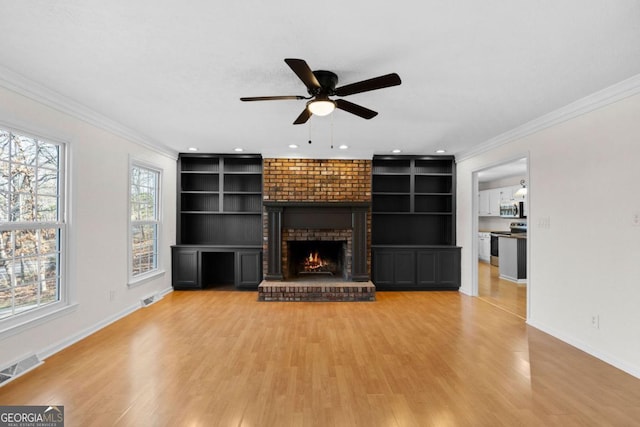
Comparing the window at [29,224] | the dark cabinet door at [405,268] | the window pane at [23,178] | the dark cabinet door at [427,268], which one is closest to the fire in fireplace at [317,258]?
the dark cabinet door at [405,268]

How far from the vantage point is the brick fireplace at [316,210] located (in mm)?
5270

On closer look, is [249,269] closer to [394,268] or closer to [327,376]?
[394,268]

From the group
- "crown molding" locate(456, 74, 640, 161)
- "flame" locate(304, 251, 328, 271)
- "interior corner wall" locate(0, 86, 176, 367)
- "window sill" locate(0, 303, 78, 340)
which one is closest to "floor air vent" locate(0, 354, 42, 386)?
"interior corner wall" locate(0, 86, 176, 367)

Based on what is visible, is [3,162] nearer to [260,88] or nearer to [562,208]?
[260,88]

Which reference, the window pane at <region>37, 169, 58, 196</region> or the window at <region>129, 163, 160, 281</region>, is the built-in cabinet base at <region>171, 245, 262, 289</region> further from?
the window pane at <region>37, 169, 58, 196</region>

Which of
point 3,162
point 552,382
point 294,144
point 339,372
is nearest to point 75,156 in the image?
point 3,162

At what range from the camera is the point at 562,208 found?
10.9ft

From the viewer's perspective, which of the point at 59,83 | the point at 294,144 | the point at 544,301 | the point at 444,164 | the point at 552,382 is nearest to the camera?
the point at 552,382

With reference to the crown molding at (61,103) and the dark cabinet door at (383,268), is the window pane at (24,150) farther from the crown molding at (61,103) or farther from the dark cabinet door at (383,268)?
the dark cabinet door at (383,268)

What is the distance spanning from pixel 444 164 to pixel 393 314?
3279mm

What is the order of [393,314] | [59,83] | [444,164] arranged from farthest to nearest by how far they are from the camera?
[444,164] < [393,314] < [59,83]

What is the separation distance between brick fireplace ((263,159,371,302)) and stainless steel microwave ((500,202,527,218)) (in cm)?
508

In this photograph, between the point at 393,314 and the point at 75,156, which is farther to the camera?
the point at 393,314

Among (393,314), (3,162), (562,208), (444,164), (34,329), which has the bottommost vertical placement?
(393,314)
